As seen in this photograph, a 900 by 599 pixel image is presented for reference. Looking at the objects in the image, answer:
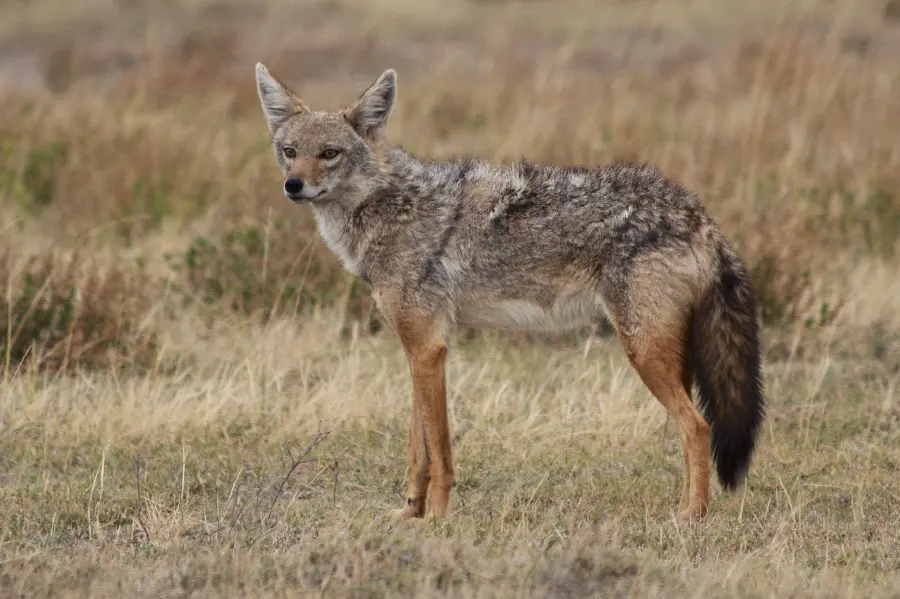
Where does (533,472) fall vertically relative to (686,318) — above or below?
below

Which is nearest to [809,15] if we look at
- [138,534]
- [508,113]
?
[508,113]

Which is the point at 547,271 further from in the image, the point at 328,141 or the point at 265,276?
the point at 265,276

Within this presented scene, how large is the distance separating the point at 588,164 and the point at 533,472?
523 cm

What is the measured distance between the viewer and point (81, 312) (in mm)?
7977

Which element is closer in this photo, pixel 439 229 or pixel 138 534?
pixel 138 534

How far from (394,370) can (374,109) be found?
2.12 metres

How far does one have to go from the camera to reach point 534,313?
5.91 metres

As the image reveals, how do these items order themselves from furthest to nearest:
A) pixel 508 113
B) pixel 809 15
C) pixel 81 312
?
pixel 809 15, pixel 508 113, pixel 81 312

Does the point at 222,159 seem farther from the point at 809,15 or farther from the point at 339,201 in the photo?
the point at 809,15

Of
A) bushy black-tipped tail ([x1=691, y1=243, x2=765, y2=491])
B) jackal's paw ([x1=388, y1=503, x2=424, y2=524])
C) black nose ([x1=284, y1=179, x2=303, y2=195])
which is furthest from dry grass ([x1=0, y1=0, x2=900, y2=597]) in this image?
black nose ([x1=284, y1=179, x2=303, y2=195])

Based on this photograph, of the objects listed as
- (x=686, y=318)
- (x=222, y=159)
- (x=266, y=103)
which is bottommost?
(x=222, y=159)

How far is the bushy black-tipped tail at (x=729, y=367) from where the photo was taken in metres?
5.80

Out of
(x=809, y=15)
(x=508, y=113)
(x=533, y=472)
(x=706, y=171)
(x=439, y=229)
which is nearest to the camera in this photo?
(x=439, y=229)

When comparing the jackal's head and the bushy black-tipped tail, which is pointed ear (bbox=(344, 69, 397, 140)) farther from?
the bushy black-tipped tail
